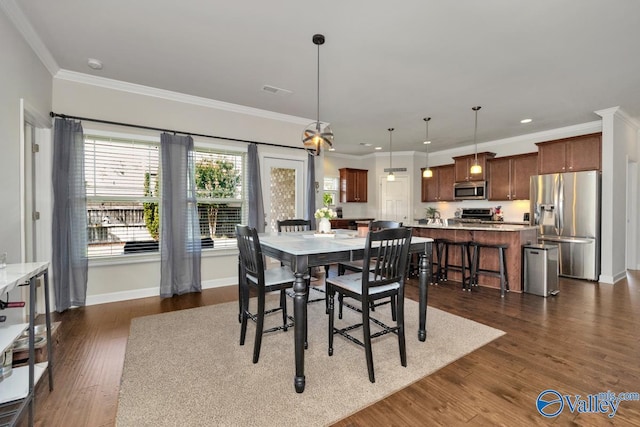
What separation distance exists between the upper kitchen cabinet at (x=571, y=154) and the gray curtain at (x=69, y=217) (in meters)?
7.40

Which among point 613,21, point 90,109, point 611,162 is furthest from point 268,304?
point 611,162

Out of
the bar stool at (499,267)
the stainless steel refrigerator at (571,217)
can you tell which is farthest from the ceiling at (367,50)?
the bar stool at (499,267)

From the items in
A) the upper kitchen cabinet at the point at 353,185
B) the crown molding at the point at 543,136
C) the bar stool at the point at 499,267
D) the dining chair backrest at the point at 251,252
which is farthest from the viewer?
the upper kitchen cabinet at the point at 353,185

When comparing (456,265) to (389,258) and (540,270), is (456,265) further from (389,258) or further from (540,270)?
(389,258)

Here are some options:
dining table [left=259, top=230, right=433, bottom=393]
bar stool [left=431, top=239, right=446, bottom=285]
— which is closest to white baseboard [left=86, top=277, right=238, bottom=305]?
dining table [left=259, top=230, right=433, bottom=393]

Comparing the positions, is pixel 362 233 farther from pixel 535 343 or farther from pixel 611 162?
pixel 611 162

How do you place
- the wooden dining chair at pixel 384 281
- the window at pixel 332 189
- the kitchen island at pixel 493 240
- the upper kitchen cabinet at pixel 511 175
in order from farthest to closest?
1. the window at pixel 332 189
2. the upper kitchen cabinet at pixel 511 175
3. the kitchen island at pixel 493 240
4. the wooden dining chair at pixel 384 281

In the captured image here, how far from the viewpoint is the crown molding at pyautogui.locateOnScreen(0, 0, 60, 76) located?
7.54 feet

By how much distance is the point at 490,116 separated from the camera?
505cm

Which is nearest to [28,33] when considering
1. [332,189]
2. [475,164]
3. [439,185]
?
[475,164]

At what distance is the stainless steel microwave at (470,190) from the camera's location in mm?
6852

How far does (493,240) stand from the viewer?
14.8 feet

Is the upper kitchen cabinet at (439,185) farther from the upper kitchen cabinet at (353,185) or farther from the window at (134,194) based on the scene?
the window at (134,194)

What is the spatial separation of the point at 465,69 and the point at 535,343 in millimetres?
2884
